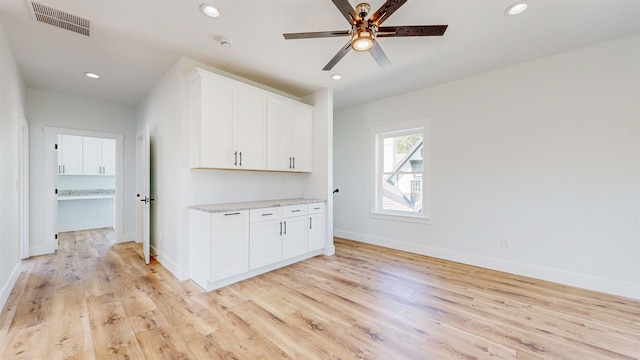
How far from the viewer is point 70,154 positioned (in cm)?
593

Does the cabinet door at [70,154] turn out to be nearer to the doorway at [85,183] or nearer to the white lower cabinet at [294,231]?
the doorway at [85,183]

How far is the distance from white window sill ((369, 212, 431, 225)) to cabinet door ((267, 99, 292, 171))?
188 cm

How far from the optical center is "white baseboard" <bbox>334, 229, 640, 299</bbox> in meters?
2.68

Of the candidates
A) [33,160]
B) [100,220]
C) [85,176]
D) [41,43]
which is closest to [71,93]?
[33,160]

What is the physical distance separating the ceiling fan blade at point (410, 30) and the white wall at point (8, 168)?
11.4ft

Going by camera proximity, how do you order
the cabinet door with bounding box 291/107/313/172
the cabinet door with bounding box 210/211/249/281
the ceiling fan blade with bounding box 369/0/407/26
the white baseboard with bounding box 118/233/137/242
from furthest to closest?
the white baseboard with bounding box 118/233/137/242 < the cabinet door with bounding box 291/107/313/172 < the cabinet door with bounding box 210/211/249/281 < the ceiling fan blade with bounding box 369/0/407/26

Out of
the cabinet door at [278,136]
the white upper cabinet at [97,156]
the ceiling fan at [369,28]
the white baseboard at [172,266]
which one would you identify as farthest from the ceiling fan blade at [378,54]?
the white upper cabinet at [97,156]

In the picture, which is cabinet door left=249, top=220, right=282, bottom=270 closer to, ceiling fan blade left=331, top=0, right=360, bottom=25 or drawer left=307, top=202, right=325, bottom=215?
drawer left=307, top=202, right=325, bottom=215

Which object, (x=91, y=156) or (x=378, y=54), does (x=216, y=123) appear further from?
(x=91, y=156)

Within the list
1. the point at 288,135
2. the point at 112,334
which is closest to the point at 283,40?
the point at 288,135

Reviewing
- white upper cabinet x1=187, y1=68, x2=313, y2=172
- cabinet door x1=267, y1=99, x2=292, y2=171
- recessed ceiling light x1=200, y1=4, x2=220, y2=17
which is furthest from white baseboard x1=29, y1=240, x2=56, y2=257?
recessed ceiling light x1=200, y1=4, x2=220, y2=17

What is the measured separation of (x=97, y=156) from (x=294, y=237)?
5909mm

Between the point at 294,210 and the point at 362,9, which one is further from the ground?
the point at 362,9

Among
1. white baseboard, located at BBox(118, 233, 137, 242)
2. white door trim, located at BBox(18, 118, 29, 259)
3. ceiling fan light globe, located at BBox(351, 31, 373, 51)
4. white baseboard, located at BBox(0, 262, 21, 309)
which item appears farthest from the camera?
white baseboard, located at BBox(118, 233, 137, 242)
